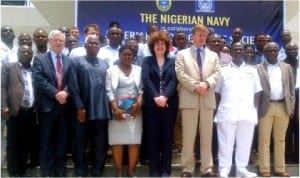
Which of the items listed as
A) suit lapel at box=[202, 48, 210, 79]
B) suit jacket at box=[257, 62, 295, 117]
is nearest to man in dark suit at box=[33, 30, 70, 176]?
suit lapel at box=[202, 48, 210, 79]

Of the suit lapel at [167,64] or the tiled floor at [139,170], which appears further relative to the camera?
the tiled floor at [139,170]

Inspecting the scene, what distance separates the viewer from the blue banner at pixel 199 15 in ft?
32.2

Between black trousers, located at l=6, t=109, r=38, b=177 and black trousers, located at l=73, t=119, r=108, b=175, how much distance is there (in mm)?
616

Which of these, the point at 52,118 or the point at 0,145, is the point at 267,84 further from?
the point at 0,145

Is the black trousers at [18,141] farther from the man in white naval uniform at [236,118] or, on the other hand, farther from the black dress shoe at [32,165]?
the man in white naval uniform at [236,118]

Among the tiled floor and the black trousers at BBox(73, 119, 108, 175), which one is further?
the tiled floor

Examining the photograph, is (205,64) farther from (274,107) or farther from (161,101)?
(274,107)

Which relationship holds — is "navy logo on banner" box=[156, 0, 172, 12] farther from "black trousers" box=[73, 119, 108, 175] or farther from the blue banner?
"black trousers" box=[73, 119, 108, 175]

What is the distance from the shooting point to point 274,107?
20.4ft

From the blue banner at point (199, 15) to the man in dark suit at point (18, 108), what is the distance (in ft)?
12.9

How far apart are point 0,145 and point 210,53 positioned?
274cm

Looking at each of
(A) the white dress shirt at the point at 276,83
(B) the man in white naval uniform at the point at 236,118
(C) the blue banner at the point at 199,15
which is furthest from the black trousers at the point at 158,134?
(C) the blue banner at the point at 199,15

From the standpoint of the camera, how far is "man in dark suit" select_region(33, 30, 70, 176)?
5.81m

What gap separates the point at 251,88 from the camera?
6.09 meters
